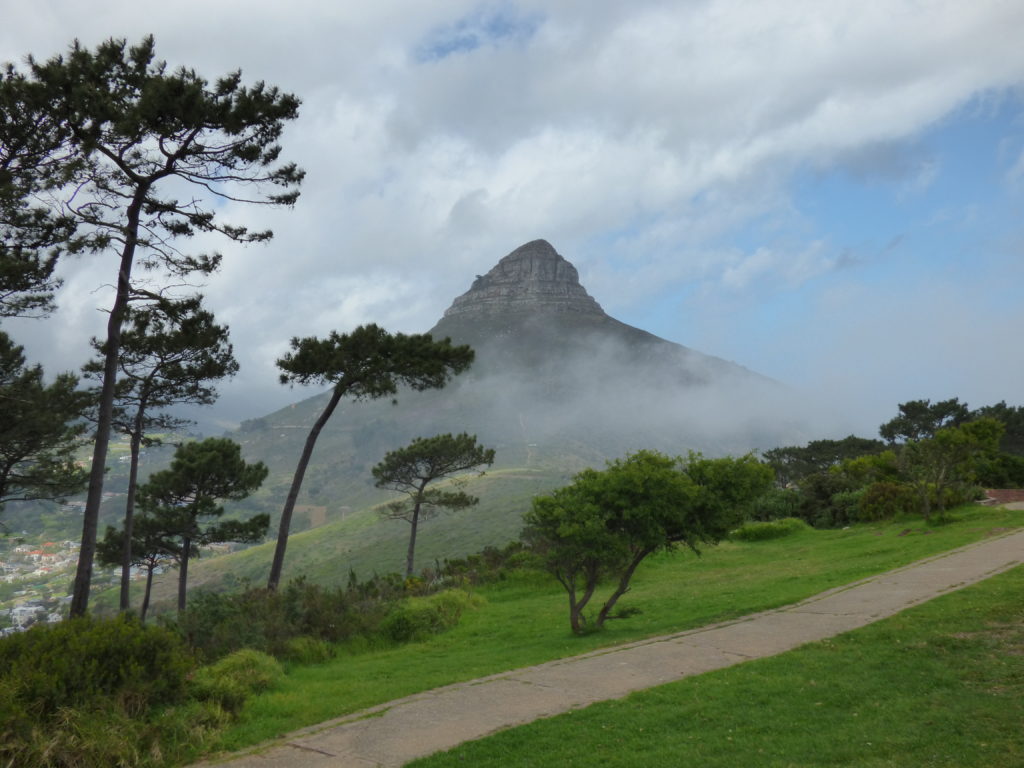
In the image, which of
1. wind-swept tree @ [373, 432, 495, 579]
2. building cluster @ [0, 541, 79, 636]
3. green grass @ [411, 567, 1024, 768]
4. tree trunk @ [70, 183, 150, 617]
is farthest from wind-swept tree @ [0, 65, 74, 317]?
building cluster @ [0, 541, 79, 636]

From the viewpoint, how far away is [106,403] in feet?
43.3

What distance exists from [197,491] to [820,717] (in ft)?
92.0

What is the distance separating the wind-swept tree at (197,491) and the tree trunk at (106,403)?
15.7 meters

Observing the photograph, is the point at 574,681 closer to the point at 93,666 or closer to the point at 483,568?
the point at 93,666

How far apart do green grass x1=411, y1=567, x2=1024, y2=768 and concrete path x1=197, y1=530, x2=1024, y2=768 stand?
513mm

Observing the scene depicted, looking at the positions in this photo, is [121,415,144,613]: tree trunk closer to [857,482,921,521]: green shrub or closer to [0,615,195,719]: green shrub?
[0,615,195,719]: green shrub

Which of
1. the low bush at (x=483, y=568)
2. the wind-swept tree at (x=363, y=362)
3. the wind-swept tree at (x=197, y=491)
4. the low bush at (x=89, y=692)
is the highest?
the wind-swept tree at (x=363, y=362)

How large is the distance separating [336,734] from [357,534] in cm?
9082

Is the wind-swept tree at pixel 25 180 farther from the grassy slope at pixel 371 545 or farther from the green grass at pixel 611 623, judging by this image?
the grassy slope at pixel 371 545

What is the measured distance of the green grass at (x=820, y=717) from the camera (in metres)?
5.57

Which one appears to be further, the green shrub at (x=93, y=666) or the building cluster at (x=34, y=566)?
the building cluster at (x=34, y=566)

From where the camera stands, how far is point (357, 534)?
93750 mm

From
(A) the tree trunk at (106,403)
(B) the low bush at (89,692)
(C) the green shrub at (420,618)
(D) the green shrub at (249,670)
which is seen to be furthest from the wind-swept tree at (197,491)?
(B) the low bush at (89,692)

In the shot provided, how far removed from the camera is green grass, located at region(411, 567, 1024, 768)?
219 inches
